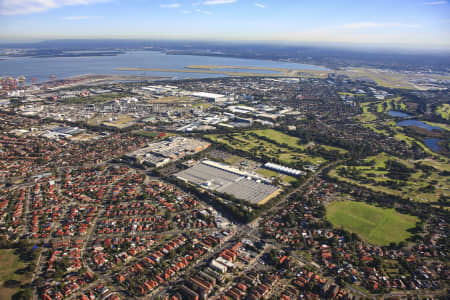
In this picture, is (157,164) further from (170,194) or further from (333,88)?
(333,88)

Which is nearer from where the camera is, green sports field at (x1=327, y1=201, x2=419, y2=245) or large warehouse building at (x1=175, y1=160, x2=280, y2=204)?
green sports field at (x1=327, y1=201, x2=419, y2=245)

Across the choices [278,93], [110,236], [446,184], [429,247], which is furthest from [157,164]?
[278,93]

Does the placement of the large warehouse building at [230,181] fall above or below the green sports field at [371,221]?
above

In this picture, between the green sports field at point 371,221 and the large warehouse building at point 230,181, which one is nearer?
the green sports field at point 371,221

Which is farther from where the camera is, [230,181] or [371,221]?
[230,181]

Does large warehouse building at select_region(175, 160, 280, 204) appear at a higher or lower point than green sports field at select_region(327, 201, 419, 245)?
higher
